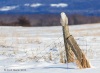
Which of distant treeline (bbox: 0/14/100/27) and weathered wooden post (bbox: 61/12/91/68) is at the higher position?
distant treeline (bbox: 0/14/100/27)

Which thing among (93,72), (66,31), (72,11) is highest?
(72,11)

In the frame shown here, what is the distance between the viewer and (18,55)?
11.8 metres

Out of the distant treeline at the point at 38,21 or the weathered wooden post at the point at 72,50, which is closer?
the weathered wooden post at the point at 72,50

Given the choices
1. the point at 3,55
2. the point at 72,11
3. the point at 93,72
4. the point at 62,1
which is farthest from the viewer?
the point at 62,1

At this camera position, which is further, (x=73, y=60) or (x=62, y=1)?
(x=62, y=1)

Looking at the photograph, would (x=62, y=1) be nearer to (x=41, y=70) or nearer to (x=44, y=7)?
(x=44, y=7)

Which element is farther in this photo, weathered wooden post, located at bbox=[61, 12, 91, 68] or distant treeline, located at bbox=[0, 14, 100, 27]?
distant treeline, located at bbox=[0, 14, 100, 27]

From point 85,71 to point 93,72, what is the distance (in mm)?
210

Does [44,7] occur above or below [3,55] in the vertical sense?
above

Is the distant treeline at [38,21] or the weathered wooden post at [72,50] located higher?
the distant treeline at [38,21]

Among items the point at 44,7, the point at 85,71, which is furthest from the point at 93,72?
the point at 44,7

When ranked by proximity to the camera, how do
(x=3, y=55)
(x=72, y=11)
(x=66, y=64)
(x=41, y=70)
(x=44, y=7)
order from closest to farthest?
(x=41, y=70) < (x=66, y=64) < (x=3, y=55) < (x=72, y=11) < (x=44, y=7)

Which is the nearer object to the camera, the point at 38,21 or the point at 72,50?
the point at 72,50

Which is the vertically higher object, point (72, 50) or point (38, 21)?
point (38, 21)
